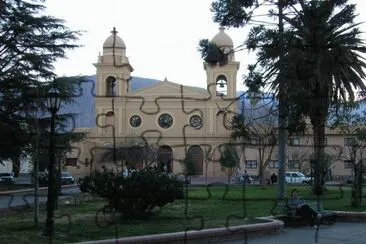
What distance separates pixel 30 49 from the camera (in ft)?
108

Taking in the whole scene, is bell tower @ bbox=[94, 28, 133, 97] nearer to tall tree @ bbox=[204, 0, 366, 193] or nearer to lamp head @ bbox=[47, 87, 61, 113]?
lamp head @ bbox=[47, 87, 61, 113]

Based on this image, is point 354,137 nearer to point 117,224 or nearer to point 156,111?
point 117,224

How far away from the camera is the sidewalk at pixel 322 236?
568 inches

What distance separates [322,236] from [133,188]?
5079mm

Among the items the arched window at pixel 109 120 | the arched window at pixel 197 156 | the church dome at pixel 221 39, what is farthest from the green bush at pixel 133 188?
the arched window at pixel 109 120

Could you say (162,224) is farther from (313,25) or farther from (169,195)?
(313,25)

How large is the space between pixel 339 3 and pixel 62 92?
831cm

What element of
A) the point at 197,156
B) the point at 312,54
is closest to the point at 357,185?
the point at 312,54

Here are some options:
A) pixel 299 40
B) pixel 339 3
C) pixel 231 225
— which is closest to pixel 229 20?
pixel 299 40

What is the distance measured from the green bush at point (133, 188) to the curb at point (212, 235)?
2471 mm

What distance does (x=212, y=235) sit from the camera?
13.5 metres

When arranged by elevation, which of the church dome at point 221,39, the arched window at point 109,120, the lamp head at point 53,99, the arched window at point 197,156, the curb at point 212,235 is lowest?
the curb at point 212,235

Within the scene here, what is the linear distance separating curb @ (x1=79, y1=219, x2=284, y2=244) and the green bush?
8.11ft

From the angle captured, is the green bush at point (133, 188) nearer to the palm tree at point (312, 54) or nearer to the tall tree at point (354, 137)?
the palm tree at point (312, 54)
